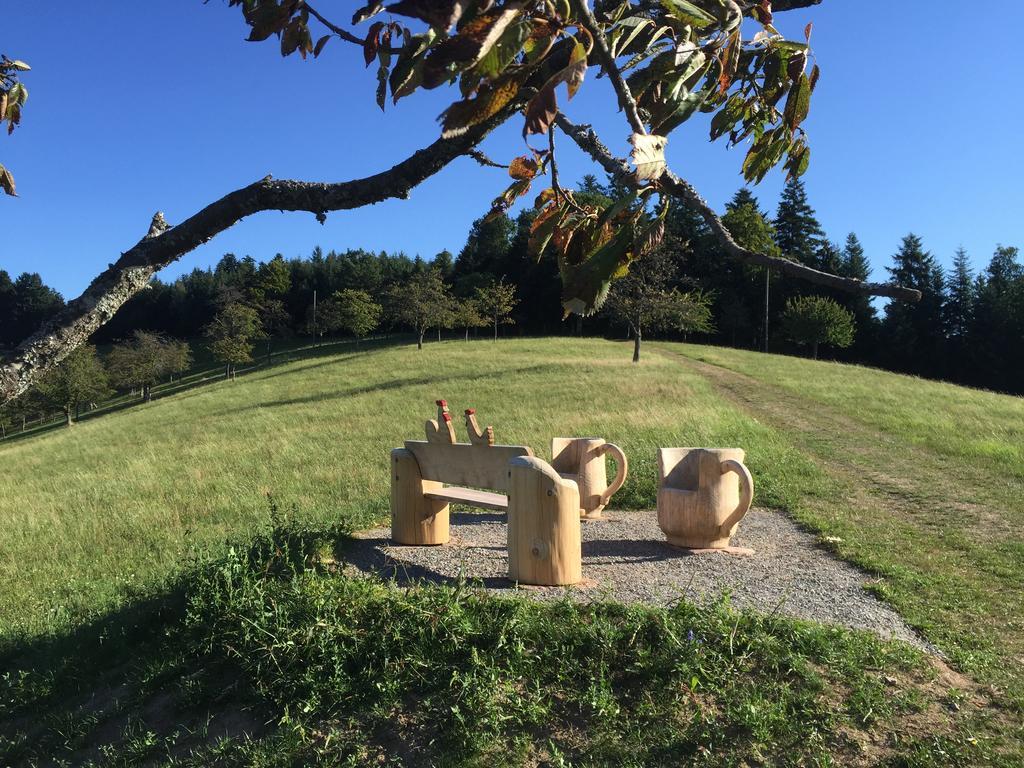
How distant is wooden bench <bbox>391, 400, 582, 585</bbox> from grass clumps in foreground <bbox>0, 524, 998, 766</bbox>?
0.74 metres

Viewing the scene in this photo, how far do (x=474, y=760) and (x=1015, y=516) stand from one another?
9.21 m

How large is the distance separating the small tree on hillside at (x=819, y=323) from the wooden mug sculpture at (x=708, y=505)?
1800 inches

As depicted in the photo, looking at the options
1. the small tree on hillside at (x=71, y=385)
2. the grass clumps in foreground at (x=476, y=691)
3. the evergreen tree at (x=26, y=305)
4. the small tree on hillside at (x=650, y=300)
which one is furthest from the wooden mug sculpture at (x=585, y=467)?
the evergreen tree at (x=26, y=305)

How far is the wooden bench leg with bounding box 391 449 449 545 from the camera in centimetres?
707

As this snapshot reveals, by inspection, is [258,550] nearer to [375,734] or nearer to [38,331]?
[375,734]

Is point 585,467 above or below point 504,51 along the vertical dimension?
below

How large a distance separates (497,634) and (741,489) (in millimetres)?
3401

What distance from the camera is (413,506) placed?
278 inches

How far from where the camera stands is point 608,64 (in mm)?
1099

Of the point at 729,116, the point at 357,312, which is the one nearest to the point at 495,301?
the point at 357,312

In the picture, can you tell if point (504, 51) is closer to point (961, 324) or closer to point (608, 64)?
point (608, 64)

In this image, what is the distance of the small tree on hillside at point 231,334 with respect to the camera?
49812mm

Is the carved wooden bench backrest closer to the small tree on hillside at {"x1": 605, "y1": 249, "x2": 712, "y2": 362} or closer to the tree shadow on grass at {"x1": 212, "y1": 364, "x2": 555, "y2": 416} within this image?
the tree shadow on grass at {"x1": 212, "y1": 364, "x2": 555, "y2": 416}

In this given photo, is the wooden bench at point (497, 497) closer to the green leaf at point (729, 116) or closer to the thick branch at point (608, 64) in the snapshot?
the green leaf at point (729, 116)
